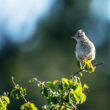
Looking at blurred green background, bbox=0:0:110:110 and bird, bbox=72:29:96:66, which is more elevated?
blurred green background, bbox=0:0:110:110

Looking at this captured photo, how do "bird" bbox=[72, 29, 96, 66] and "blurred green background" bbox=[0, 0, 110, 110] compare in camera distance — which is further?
"blurred green background" bbox=[0, 0, 110, 110]

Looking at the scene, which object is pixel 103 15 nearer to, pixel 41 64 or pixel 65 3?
pixel 65 3

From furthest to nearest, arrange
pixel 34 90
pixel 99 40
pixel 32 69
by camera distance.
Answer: pixel 99 40 < pixel 32 69 < pixel 34 90

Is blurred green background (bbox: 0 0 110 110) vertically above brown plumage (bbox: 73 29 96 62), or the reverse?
blurred green background (bbox: 0 0 110 110)

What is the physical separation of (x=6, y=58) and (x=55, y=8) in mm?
6001

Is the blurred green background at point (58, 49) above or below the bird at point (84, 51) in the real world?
above

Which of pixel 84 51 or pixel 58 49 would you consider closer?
pixel 84 51

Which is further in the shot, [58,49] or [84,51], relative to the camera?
[58,49]

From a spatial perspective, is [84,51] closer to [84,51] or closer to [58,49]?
[84,51]

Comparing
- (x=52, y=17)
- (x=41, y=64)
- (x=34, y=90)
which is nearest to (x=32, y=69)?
(x=41, y=64)

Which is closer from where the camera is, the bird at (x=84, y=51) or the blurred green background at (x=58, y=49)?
the bird at (x=84, y=51)

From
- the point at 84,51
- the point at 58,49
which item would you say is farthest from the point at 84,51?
the point at 58,49

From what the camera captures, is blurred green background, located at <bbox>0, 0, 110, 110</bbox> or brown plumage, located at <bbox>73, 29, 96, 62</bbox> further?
blurred green background, located at <bbox>0, 0, 110, 110</bbox>

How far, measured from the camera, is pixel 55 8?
42.9 m
